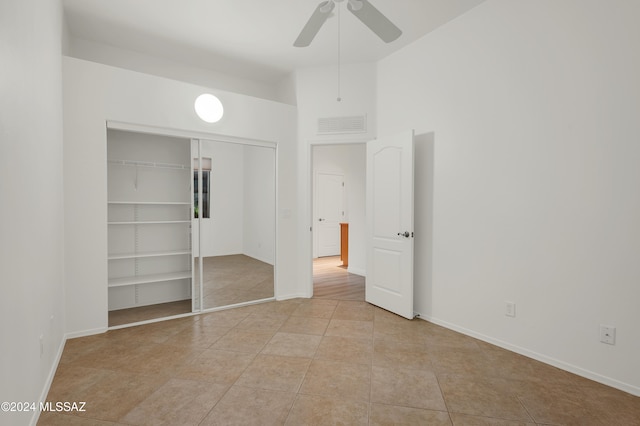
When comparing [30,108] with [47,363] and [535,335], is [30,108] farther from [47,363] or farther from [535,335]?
[535,335]

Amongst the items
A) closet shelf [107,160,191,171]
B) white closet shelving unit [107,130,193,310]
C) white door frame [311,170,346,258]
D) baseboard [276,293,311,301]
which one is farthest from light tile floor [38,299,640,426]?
white door frame [311,170,346,258]

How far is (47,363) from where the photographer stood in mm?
2215

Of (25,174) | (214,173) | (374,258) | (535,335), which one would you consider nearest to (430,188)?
(374,258)

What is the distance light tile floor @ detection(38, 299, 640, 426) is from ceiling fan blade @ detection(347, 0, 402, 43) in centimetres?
247

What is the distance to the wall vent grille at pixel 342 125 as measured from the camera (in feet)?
14.0

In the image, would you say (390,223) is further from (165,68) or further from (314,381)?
(165,68)

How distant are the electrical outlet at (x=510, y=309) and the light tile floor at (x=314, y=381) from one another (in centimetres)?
32

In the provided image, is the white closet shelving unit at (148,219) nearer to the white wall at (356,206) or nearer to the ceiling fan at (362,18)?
the ceiling fan at (362,18)

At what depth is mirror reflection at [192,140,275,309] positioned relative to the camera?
3738 mm

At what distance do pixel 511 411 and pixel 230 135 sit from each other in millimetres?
3613

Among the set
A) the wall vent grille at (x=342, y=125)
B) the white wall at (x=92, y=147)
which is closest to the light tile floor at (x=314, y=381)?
the white wall at (x=92, y=147)

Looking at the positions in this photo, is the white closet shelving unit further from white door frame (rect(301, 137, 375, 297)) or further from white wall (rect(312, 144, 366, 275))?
white wall (rect(312, 144, 366, 275))

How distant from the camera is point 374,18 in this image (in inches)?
87.1

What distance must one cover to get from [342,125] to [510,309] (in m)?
2.82
